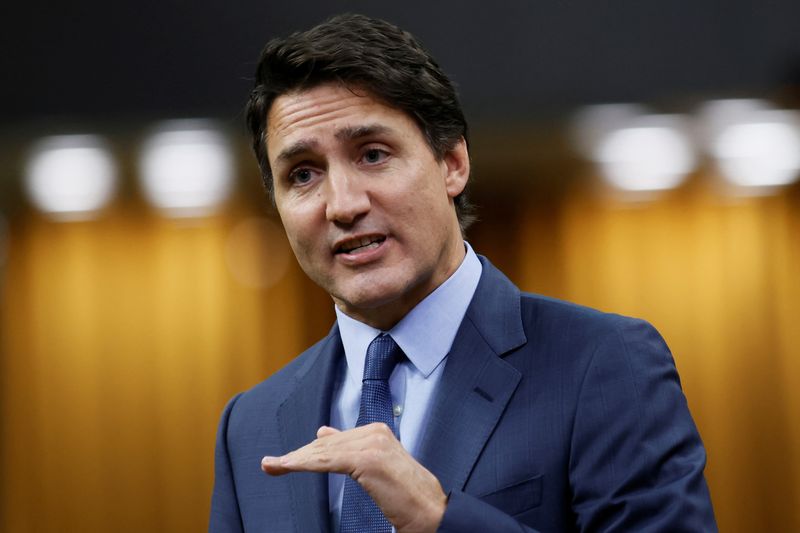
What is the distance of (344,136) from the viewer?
1517mm

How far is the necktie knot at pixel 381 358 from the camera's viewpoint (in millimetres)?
1559

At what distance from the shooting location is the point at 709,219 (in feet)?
13.7

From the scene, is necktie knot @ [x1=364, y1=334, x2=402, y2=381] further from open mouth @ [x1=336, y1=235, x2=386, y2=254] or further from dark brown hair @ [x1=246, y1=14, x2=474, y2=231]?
dark brown hair @ [x1=246, y1=14, x2=474, y2=231]

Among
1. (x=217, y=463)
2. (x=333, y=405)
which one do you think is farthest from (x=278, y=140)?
(x=217, y=463)

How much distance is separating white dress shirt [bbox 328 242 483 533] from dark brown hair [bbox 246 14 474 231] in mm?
230

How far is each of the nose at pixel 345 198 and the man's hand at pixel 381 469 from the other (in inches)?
14.2

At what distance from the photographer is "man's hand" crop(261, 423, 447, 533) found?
1206 millimetres

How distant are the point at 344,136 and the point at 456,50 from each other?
77.8 inches

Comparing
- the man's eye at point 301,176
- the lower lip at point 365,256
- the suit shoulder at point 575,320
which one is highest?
the man's eye at point 301,176

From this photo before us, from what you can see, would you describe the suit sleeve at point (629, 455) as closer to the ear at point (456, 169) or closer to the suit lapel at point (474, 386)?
the suit lapel at point (474, 386)

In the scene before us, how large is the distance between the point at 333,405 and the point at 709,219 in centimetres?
288

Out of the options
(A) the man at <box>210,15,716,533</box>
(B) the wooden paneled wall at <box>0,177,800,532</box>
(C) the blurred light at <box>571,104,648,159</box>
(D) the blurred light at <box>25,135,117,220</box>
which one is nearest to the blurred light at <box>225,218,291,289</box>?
(B) the wooden paneled wall at <box>0,177,800,532</box>

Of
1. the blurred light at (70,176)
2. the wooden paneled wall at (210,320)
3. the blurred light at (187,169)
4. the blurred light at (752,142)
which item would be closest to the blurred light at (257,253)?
the wooden paneled wall at (210,320)

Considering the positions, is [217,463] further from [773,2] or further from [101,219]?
[101,219]
